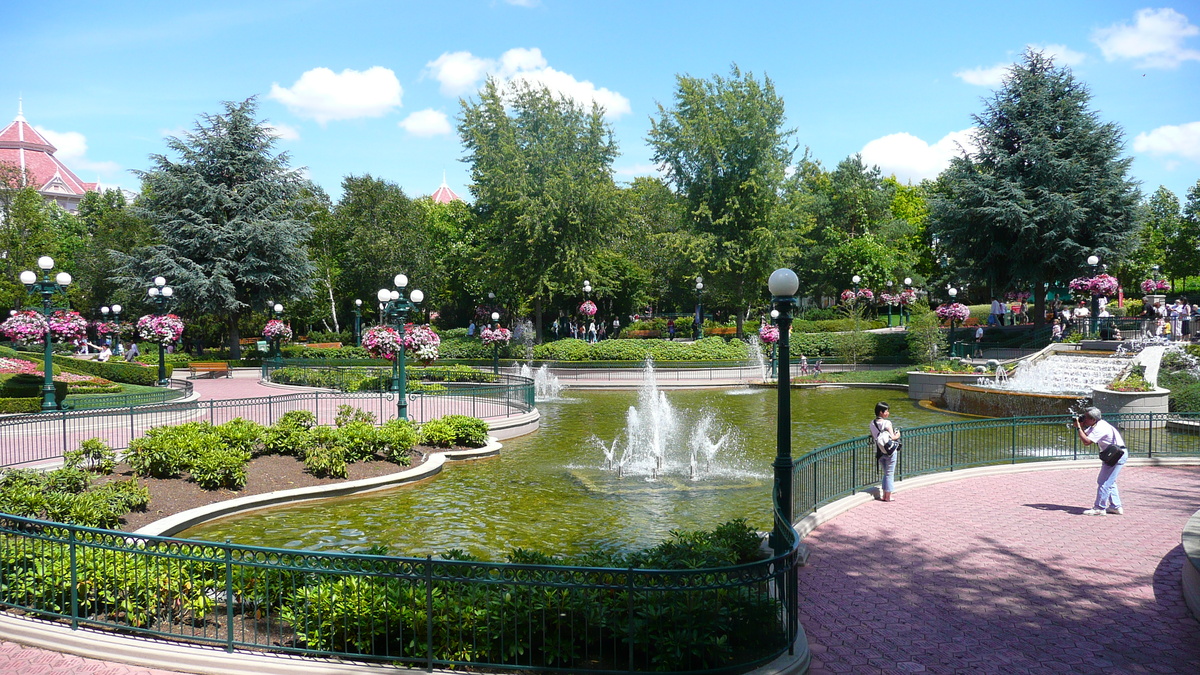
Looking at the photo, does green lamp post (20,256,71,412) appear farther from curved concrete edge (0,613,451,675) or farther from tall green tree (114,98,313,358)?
tall green tree (114,98,313,358)

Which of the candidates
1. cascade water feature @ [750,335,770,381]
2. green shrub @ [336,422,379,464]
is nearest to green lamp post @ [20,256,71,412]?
green shrub @ [336,422,379,464]

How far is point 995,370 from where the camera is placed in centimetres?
3175

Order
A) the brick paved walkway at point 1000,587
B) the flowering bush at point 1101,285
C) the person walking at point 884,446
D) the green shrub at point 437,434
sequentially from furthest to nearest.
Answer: the flowering bush at point 1101,285 → the green shrub at point 437,434 → the person walking at point 884,446 → the brick paved walkway at point 1000,587

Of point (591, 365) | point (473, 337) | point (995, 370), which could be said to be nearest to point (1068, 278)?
point (995, 370)

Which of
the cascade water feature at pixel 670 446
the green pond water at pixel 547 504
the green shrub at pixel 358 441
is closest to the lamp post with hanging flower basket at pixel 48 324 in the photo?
the green shrub at pixel 358 441

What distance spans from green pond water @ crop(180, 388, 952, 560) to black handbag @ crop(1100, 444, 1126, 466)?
4.76 meters

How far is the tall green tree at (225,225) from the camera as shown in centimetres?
Answer: 4375

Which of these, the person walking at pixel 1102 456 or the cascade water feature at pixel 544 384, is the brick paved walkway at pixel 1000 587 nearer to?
the person walking at pixel 1102 456

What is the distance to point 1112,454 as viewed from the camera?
35.3 feet

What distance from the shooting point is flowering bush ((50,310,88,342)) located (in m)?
23.4

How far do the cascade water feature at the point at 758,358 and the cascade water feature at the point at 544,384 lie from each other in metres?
9.56

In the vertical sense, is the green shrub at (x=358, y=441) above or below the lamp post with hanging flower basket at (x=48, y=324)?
below

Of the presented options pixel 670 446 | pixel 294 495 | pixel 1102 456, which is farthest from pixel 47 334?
pixel 1102 456

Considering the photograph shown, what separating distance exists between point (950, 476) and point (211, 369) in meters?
36.5
